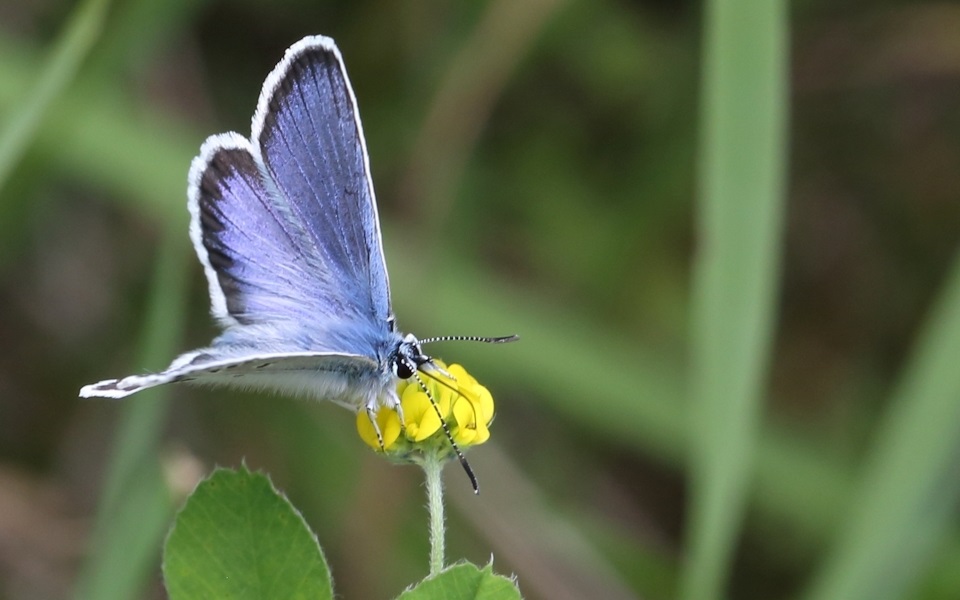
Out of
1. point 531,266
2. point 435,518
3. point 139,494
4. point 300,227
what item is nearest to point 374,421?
point 435,518

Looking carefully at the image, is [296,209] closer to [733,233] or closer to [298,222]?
[298,222]

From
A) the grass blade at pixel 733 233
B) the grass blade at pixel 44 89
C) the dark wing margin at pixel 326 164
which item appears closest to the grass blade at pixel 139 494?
the grass blade at pixel 44 89

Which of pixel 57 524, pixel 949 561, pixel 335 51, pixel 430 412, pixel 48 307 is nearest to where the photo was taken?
pixel 430 412

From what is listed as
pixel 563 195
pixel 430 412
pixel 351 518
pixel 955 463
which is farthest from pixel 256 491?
pixel 563 195

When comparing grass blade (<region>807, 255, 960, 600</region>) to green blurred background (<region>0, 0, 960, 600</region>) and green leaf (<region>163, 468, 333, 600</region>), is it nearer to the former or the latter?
green blurred background (<region>0, 0, 960, 600</region>)

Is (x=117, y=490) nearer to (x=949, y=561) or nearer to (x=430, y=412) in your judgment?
(x=430, y=412)

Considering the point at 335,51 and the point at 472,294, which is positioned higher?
the point at 335,51

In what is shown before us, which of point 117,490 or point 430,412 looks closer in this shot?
point 430,412
